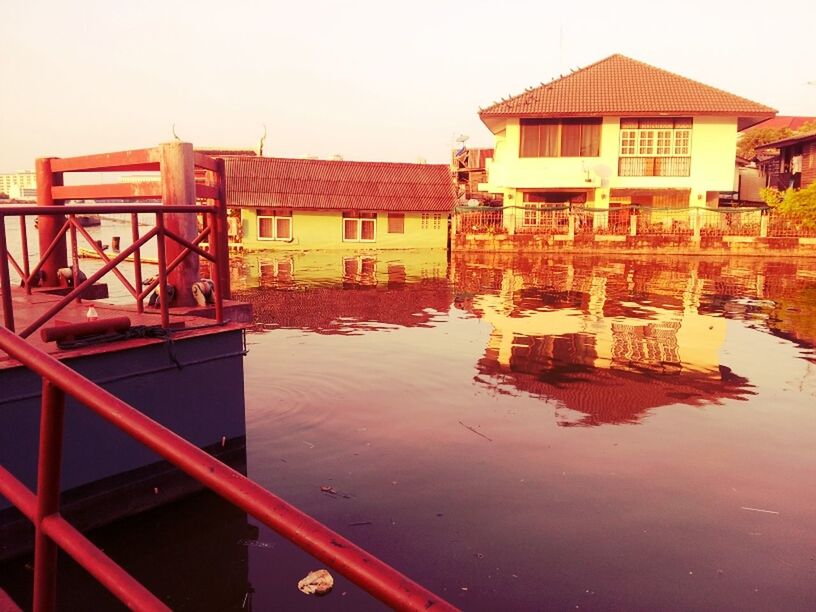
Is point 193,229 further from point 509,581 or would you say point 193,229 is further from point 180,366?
point 509,581

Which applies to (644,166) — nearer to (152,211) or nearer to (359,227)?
(359,227)

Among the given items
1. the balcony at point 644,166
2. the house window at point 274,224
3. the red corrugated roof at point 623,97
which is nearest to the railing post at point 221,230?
the house window at point 274,224

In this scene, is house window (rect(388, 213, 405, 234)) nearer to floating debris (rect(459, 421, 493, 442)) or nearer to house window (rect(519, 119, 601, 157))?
house window (rect(519, 119, 601, 157))

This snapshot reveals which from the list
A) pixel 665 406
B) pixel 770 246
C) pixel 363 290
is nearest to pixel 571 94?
pixel 770 246

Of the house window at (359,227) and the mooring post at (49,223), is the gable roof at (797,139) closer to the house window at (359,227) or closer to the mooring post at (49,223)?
the house window at (359,227)

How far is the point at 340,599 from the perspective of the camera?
4.06 m

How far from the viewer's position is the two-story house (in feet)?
99.9

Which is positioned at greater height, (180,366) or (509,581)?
(180,366)

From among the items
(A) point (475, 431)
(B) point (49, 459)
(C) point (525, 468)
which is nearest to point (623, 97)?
(A) point (475, 431)

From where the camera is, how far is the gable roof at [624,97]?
3002 centimetres

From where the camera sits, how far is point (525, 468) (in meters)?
5.94

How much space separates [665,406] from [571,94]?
27044 millimetres

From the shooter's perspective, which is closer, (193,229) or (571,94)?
(193,229)

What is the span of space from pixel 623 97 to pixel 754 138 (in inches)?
1158
